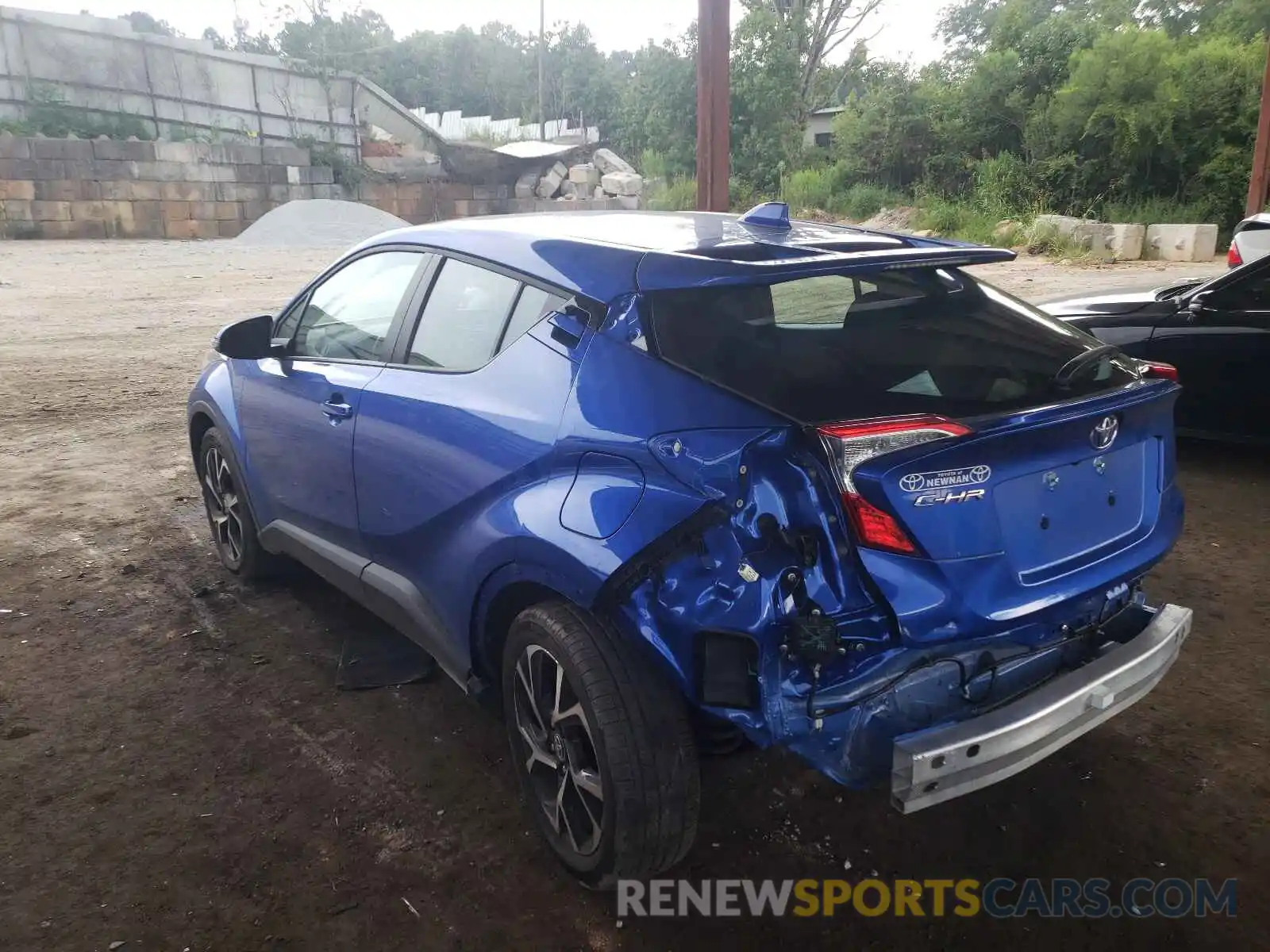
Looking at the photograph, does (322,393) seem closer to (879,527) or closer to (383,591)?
(383,591)

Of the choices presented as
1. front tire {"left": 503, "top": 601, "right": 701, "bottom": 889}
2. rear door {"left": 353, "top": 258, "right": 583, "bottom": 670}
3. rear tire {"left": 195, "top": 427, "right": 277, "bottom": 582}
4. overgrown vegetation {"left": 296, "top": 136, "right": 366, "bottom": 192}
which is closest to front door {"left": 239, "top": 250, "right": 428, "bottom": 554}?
rear door {"left": 353, "top": 258, "right": 583, "bottom": 670}

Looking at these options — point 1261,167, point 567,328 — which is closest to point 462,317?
point 567,328

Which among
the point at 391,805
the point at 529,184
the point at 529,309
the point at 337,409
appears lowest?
the point at 391,805

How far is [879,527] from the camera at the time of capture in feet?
6.54

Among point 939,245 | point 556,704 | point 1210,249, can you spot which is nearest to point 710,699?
point 556,704

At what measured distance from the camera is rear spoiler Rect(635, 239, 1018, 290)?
2252 millimetres

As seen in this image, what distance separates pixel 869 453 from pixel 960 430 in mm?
221

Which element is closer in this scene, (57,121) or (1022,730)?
(1022,730)

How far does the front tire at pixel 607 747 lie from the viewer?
218cm

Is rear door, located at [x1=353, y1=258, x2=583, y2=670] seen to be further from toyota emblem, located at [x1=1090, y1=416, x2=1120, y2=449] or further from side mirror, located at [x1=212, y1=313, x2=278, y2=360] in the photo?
toyota emblem, located at [x1=1090, y1=416, x2=1120, y2=449]

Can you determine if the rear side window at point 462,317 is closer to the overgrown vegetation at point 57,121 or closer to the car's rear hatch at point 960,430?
the car's rear hatch at point 960,430

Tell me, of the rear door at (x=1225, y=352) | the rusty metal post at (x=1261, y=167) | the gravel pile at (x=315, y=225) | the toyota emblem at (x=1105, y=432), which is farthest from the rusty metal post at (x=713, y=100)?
the gravel pile at (x=315, y=225)

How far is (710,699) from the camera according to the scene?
2055mm

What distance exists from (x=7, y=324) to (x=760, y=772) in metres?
12.5
